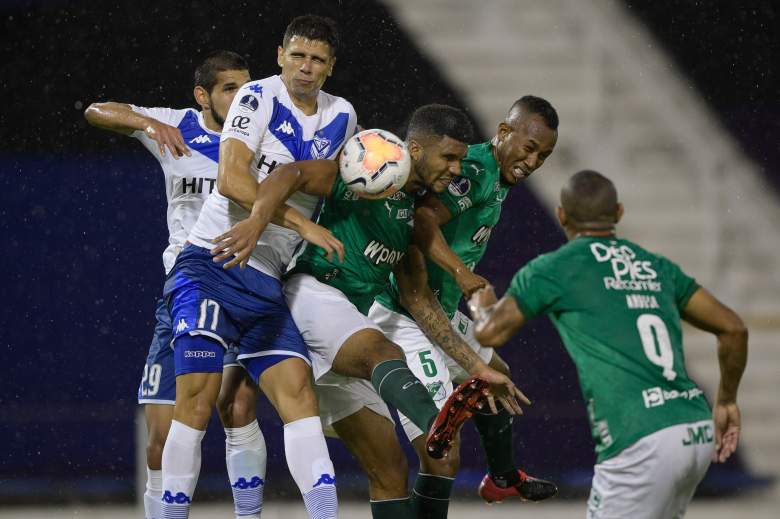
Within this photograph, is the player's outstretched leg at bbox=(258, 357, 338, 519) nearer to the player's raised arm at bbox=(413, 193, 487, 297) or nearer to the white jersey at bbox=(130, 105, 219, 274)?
the player's raised arm at bbox=(413, 193, 487, 297)

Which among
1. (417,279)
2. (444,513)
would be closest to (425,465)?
(444,513)

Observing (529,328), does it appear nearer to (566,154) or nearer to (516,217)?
(516,217)

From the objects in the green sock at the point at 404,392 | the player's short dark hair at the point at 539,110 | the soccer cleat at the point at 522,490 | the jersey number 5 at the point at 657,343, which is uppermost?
the player's short dark hair at the point at 539,110

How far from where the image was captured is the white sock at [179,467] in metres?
3.99

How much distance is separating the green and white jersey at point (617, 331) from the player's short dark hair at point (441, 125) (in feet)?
3.61

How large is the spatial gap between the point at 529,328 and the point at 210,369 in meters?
3.79

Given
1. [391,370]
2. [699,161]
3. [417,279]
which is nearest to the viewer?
[391,370]

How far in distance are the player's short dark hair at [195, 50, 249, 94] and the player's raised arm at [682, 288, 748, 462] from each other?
256 centimetres

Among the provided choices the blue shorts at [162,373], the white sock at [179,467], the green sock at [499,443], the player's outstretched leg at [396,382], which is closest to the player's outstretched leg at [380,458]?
the player's outstretched leg at [396,382]

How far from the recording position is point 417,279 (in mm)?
4625

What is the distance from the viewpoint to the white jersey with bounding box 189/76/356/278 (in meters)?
4.22

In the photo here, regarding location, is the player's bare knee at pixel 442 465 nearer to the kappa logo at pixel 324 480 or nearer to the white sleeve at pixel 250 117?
the kappa logo at pixel 324 480

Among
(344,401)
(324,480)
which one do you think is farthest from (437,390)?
(324,480)

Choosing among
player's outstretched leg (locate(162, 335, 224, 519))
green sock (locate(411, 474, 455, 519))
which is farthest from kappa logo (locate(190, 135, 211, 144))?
green sock (locate(411, 474, 455, 519))
